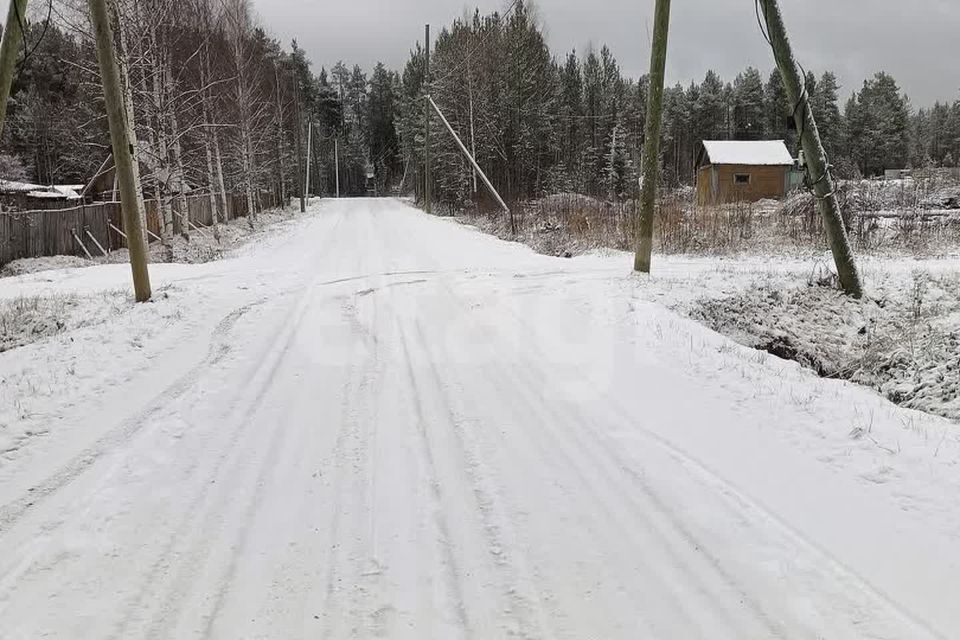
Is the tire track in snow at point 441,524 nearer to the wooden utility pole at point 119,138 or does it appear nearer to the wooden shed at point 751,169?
the wooden utility pole at point 119,138

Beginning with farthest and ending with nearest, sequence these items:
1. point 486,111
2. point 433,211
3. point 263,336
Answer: point 433,211
point 486,111
point 263,336

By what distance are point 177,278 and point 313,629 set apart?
34.7 feet

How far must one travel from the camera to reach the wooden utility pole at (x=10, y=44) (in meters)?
5.90

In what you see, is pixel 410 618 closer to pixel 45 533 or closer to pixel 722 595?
pixel 722 595

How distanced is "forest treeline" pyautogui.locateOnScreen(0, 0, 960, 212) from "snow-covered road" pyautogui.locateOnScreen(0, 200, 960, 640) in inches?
197

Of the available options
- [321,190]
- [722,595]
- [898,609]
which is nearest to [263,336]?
[722,595]

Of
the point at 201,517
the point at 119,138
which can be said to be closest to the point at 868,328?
the point at 201,517

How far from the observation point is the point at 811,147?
9.37 m

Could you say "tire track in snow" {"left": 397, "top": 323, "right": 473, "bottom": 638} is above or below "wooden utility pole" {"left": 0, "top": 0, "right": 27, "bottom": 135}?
below

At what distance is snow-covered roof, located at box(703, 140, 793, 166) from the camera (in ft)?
145

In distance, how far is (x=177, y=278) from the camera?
11586mm

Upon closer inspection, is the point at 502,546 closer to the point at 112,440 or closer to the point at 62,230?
the point at 112,440

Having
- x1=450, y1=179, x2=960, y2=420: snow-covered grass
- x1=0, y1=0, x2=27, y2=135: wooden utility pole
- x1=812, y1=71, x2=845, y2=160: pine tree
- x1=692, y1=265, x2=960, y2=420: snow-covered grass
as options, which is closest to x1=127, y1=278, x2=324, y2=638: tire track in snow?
x1=0, y1=0, x2=27, y2=135: wooden utility pole

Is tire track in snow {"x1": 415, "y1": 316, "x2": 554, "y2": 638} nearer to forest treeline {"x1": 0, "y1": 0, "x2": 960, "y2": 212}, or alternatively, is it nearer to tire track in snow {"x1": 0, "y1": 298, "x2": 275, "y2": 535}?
tire track in snow {"x1": 0, "y1": 298, "x2": 275, "y2": 535}
